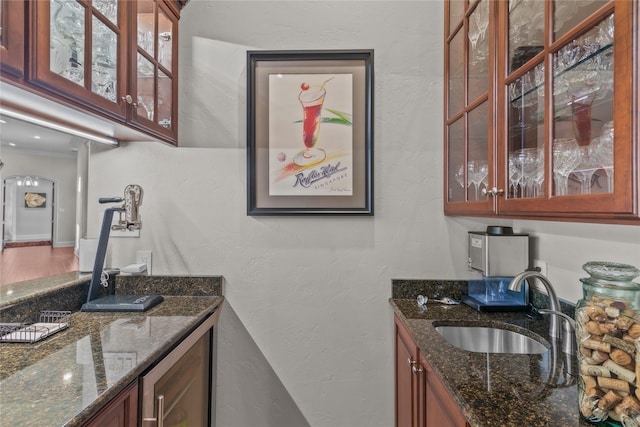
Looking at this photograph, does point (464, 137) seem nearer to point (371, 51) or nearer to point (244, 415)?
point (371, 51)

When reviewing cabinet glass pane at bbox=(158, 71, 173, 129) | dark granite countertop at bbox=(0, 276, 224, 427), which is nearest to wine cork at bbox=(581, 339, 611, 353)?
dark granite countertop at bbox=(0, 276, 224, 427)

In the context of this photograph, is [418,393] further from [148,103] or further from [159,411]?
[148,103]

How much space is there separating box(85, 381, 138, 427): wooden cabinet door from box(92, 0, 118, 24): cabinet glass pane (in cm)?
128

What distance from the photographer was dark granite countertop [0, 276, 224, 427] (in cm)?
77

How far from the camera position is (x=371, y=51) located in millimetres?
1791

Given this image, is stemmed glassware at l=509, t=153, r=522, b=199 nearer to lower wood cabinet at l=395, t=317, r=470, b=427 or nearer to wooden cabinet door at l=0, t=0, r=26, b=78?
lower wood cabinet at l=395, t=317, r=470, b=427

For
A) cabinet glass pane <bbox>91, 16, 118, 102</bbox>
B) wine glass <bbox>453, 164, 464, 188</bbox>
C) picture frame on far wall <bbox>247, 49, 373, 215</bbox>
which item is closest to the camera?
cabinet glass pane <bbox>91, 16, 118, 102</bbox>

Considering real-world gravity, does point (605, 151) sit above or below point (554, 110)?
below

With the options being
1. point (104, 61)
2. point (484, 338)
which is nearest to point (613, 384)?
point (484, 338)

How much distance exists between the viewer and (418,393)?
129 cm

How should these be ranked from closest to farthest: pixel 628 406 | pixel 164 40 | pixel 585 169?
pixel 628 406, pixel 585 169, pixel 164 40

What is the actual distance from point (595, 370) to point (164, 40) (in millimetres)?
2071

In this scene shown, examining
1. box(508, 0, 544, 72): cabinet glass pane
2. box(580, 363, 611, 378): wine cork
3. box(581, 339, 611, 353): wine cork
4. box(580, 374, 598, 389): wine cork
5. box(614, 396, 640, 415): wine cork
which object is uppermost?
box(508, 0, 544, 72): cabinet glass pane

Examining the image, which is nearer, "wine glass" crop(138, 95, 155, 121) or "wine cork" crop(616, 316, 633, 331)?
"wine cork" crop(616, 316, 633, 331)
